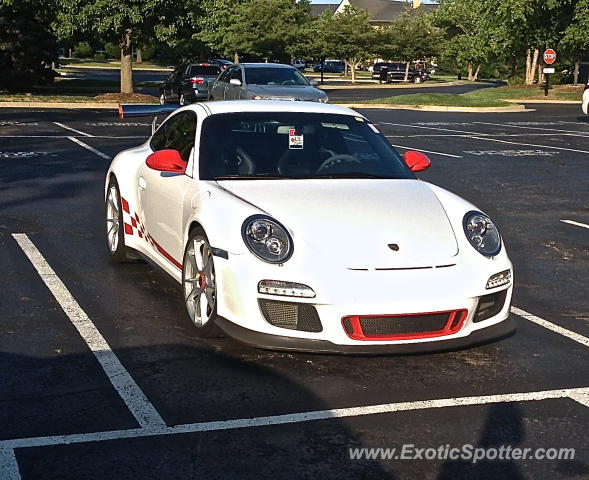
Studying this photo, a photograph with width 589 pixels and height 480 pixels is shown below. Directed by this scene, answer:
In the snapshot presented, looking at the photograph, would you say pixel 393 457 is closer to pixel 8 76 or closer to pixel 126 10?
pixel 126 10

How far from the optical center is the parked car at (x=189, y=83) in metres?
33.2

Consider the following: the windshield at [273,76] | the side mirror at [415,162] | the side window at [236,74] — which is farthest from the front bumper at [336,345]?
the side window at [236,74]

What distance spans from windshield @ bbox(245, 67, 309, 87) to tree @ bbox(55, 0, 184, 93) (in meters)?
11.8

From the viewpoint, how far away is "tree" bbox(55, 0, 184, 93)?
35969 millimetres

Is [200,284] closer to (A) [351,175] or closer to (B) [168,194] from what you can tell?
(B) [168,194]

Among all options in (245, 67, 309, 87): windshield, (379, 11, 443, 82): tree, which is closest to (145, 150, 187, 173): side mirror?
(245, 67, 309, 87): windshield

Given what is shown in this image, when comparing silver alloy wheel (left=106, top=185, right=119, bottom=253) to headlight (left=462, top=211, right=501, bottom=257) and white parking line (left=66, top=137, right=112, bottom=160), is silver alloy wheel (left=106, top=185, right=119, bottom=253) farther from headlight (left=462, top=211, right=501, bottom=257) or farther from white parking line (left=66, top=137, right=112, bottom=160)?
white parking line (left=66, top=137, right=112, bottom=160)

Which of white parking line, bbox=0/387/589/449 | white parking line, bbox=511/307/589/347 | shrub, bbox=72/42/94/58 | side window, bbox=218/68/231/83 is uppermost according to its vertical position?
side window, bbox=218/68/231/83

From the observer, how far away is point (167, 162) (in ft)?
23.6

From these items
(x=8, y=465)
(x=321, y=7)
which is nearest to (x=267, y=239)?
(x=8, y=465)

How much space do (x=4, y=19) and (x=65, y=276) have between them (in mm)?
35416

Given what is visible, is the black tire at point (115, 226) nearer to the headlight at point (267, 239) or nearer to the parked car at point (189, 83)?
the headlight at point (267, 239)

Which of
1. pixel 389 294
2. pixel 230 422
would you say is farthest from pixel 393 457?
pixel 389 294

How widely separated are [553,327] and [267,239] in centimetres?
233
